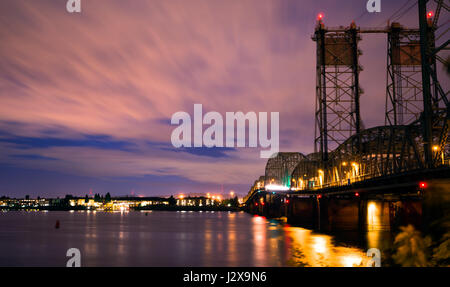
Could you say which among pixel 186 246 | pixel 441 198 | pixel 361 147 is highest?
pixel 361 147

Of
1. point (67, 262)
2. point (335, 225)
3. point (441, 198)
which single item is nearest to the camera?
point (441, 198)

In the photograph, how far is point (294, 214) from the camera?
112m

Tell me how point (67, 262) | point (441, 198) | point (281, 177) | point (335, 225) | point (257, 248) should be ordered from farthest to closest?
point (281, 177), point (335, 225), point (257, 248), point (67, 262), point (441, 198)

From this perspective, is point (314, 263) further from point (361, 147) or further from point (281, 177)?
point (281, 177)

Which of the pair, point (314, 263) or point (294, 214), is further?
point (294, 214)

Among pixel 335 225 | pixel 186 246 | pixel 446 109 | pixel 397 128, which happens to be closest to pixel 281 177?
pixel 335 225

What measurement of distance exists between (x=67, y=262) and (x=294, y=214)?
239 ft

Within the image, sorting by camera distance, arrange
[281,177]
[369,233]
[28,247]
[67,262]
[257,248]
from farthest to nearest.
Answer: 1. [281,177]
2. [369,233]
3. [28,247]
4. [257,248]
5. [67,262]

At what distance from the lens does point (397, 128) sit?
49.9 m

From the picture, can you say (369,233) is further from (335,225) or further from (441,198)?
(441,198)
